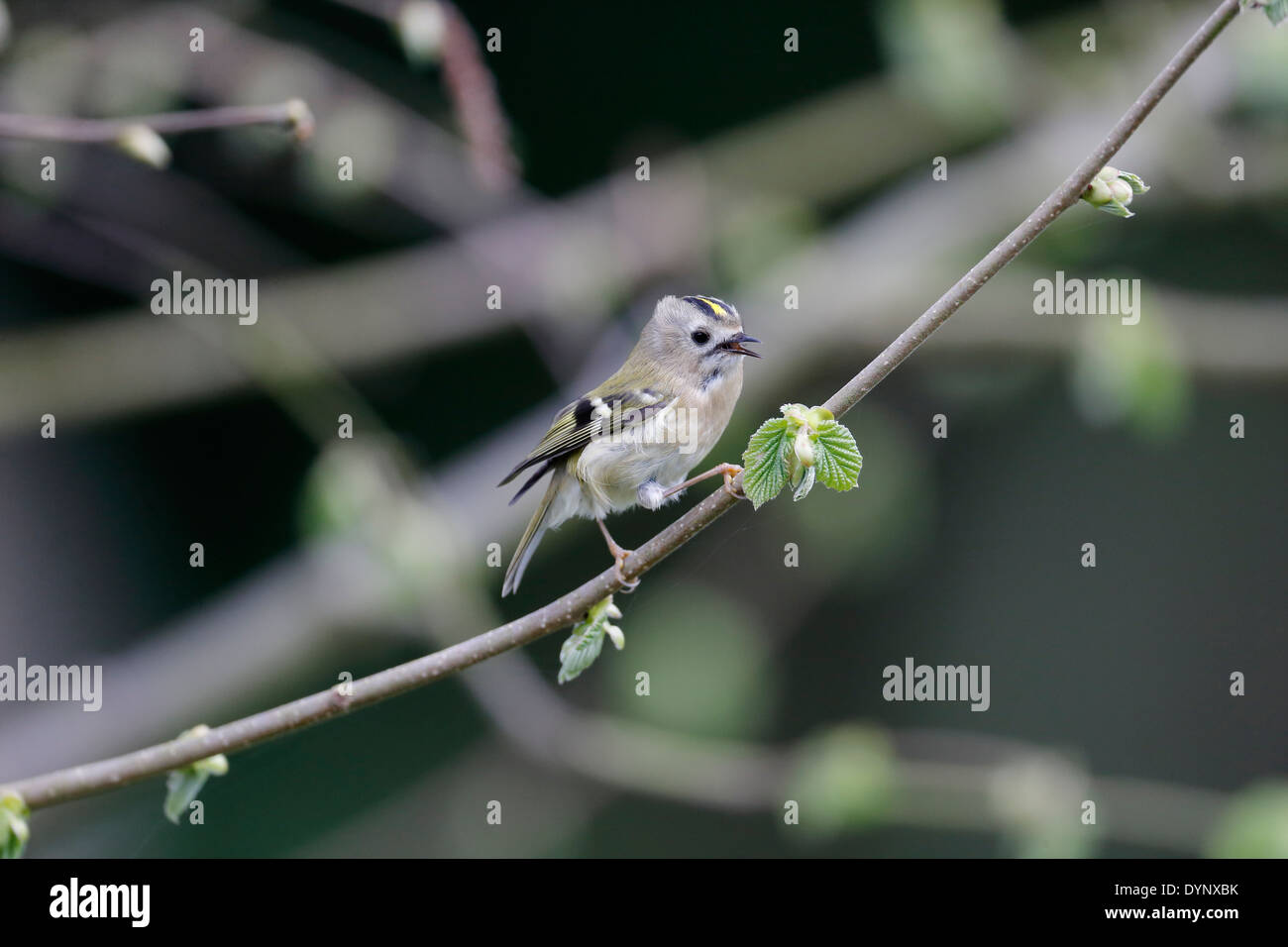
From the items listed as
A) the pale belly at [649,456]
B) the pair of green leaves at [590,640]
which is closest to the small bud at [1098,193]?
the pair of green leaves at [590,640]

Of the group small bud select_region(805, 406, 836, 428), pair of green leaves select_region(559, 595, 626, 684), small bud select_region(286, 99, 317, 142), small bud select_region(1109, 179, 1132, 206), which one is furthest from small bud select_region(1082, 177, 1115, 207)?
small bud select_region(286, 99, 317, 142)

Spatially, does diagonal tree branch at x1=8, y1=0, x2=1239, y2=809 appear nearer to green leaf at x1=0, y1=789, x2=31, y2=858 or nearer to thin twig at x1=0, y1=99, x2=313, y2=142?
green leaf at x1=0, y1=789, x2=31, y2=858

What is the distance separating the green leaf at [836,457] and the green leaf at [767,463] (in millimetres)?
42

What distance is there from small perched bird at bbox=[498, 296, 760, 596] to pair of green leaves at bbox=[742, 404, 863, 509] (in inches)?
41.1

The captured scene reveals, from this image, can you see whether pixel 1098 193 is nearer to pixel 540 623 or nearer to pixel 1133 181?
pixel 1133 181

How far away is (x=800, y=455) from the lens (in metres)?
1.31

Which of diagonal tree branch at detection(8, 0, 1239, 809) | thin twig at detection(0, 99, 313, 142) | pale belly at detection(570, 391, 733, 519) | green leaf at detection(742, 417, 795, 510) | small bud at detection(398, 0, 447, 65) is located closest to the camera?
diagonal tree branch at detection(8, 0, 1239, 809)

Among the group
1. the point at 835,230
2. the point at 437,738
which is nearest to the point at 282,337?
the point at 437,738

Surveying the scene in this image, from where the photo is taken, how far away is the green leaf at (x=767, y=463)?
53.5 inches

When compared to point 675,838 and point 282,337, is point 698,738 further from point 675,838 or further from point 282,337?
point 282,337

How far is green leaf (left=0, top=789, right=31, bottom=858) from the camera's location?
1.30 metres

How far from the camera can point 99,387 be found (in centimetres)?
423

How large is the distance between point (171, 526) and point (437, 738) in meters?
1.37

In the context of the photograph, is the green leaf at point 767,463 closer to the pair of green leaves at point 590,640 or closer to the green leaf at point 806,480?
the green leaf at point 806,480
